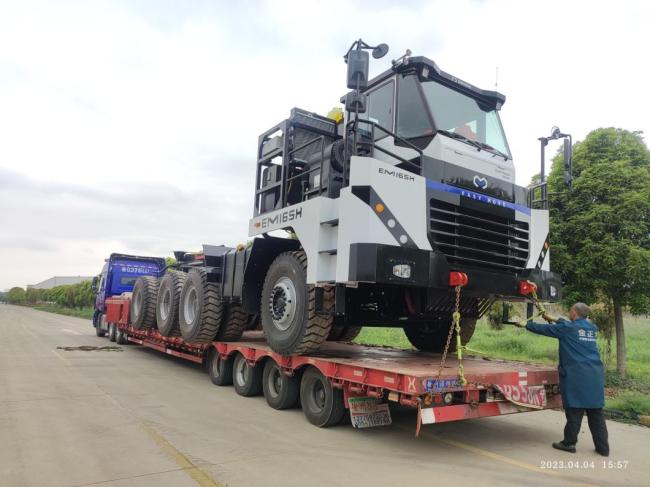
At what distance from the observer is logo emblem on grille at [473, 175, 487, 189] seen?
6.09 meters

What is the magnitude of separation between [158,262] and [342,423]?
14.4 m

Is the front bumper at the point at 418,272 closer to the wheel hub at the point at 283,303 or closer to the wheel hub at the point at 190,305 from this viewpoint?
the wheel hub at the point at 283,303

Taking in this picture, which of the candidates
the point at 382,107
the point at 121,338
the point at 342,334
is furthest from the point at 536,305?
the point at 121,338

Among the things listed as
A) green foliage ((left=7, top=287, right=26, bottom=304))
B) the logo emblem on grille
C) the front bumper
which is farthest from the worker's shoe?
green foliage ((left=7, top=287, right=26, bottom=304))

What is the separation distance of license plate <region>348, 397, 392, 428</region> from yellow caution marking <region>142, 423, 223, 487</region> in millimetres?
1741

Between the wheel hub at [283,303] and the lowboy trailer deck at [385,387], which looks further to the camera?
the wheel hub at [283,303]

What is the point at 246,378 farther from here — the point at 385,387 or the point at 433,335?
the point at 385,387

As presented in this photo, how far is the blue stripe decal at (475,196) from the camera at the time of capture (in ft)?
18.6

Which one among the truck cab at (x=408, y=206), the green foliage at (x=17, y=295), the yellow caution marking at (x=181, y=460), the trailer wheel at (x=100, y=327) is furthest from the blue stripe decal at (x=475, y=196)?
the green foliage at (x=17, y=295)

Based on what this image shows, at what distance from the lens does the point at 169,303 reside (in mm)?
10578

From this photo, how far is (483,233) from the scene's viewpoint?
236 inches

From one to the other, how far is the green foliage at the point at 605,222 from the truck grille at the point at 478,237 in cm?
290

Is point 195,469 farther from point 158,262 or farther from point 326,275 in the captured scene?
point 158,262

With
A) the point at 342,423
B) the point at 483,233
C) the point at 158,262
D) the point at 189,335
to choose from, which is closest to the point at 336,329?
the point at 189,335
